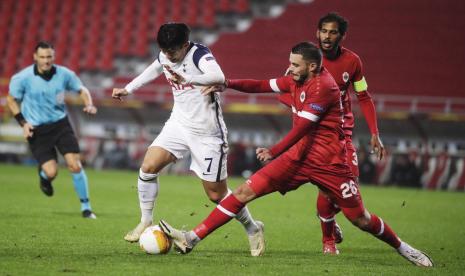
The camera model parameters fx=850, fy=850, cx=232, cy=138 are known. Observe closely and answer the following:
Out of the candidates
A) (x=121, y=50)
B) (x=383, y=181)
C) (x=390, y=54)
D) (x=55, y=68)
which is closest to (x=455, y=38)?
(x=390, y=54)

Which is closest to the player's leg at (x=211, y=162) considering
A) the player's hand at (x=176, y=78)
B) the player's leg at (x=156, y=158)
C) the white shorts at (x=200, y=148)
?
the white shorts at (x=200, y=148)

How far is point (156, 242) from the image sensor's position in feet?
23.9

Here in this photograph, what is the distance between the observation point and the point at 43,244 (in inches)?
315

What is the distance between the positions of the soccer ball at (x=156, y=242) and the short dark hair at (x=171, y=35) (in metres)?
1.65

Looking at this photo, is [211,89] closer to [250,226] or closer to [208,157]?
[208,157]

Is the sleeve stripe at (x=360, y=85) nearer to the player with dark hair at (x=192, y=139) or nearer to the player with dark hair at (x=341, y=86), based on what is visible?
the player with dark hair at (x=341, y=86)

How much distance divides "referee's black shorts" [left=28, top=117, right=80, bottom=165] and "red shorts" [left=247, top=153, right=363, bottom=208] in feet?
15.8

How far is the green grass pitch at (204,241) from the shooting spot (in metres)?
6.78

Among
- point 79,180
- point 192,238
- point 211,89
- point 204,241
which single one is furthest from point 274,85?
point 79,180

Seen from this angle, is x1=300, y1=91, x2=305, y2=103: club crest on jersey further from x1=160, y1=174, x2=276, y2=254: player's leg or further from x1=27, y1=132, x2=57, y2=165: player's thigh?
x1=27, y1=132, x2=57, y2=165: player's thigh

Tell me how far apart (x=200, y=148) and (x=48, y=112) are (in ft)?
13.4

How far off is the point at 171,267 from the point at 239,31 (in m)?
20.9

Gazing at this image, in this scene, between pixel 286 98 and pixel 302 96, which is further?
pixel 286 98

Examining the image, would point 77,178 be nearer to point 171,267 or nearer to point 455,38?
point 171,267
